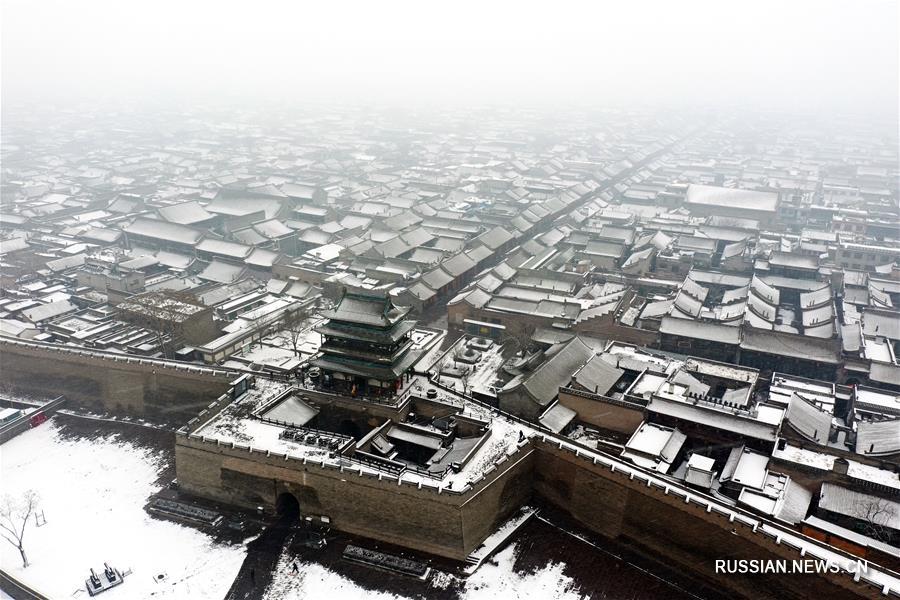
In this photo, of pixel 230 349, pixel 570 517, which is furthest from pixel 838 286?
pixel 230 349

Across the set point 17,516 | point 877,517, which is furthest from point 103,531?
point 877,517

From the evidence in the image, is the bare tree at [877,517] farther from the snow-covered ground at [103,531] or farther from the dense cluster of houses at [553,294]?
the snow-covered ground at [103,531]

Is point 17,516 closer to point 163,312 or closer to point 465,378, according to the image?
point 163,312

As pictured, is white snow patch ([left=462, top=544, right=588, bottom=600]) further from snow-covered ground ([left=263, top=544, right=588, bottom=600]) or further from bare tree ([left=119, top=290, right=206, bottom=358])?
bare tree ([left=119, top=290, right=206, bottom=358])

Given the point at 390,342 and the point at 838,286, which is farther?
the point at 838,286

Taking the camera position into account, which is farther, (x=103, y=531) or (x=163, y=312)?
(x=163, y=312)

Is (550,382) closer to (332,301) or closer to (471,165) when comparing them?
(332,301)
